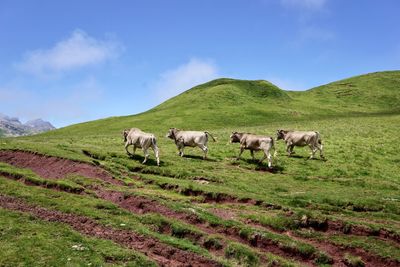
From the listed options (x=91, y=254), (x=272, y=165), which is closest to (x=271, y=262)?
(x=91, y=254)

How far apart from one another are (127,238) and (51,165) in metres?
14.4

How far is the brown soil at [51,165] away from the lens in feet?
86.3

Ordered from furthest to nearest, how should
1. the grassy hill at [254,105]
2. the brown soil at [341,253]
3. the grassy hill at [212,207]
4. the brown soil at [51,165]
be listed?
1. the grassy hill at [254,105]
2. the brown soil at [51,165]
3. the brown soil at [341,253]
4. the grassy hill at [212,207]

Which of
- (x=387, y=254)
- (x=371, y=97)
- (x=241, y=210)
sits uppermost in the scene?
(x=371, y=97)

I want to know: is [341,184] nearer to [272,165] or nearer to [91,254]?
[272,165]

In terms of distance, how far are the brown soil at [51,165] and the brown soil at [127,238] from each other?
26.4ft

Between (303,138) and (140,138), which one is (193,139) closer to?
(140,138)

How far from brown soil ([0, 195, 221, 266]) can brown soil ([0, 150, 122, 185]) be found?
26.4 ft

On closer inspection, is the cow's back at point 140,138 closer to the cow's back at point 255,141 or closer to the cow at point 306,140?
the cow's back at point 255,141

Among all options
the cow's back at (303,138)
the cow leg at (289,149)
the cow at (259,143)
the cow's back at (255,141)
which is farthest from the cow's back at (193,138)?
the cow's back at (303,138)

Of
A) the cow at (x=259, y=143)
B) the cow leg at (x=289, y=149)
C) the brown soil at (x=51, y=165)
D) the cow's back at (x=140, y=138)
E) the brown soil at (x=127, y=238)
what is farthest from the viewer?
the cow leg at (x=289, y=149)

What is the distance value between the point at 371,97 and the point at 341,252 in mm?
114900

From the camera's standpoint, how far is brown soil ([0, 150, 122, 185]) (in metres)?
26.3

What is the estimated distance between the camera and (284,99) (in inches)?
4550
